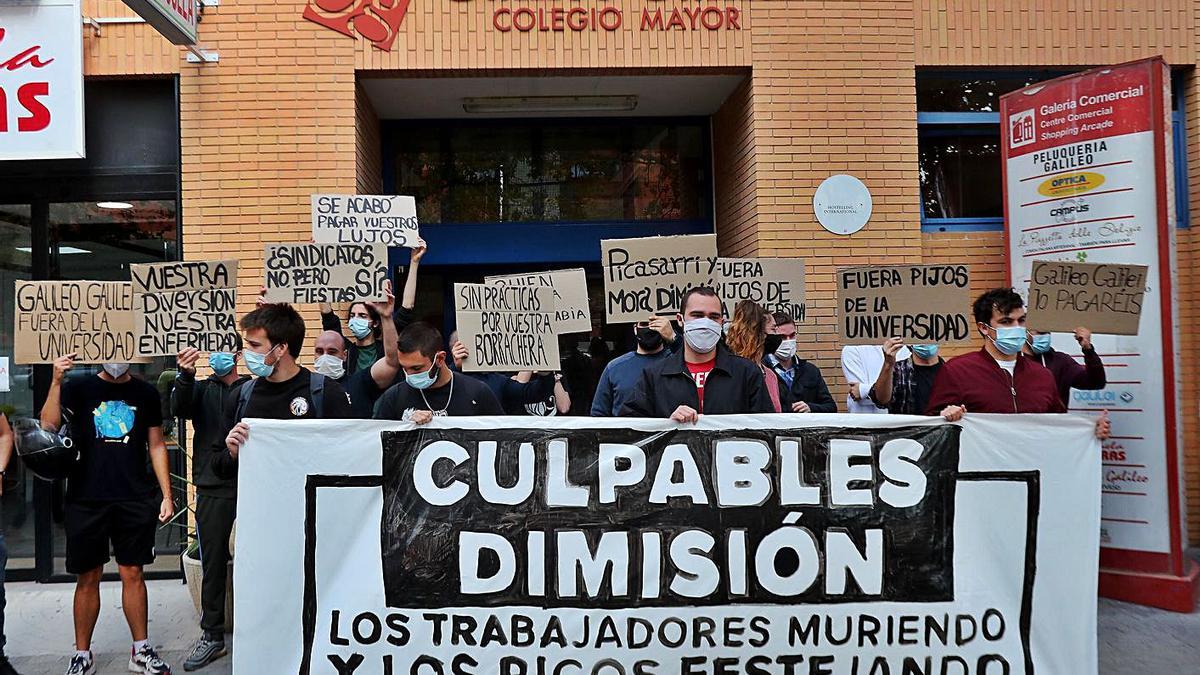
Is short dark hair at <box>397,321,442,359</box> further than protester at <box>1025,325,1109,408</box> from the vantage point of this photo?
No

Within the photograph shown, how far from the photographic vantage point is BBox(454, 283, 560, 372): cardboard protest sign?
5.29 m

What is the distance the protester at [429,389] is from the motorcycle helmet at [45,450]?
5.84 ft

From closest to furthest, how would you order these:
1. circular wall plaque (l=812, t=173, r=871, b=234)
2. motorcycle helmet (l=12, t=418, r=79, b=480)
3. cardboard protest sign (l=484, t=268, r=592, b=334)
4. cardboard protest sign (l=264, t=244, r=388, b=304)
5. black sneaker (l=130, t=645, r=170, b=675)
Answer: motorcycle helmet (l=12, t=418, r=79, b=480), black sneaker (l=130, t=645, r=170, b=675), cardboard protest sign (l=264, t=244, r=388, b=304), cardboard protest sign (l=484, t=268, r=592, b=334), circular wall plaque (l=812, t=173, r=871, b=234)

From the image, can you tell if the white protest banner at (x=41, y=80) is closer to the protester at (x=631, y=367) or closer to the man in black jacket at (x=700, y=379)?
the protester at (x=631, y=367)

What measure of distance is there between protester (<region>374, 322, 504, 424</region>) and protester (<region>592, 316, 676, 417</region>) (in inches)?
31.2

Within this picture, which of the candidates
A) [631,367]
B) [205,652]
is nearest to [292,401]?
[205,652]

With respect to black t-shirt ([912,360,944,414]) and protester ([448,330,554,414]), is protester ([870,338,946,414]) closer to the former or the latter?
black t-shirt ([912,360,944,414])

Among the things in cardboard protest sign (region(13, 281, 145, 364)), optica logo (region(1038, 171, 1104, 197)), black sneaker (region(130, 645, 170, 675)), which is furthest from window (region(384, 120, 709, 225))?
black sneaker (region(130, 645, 170, 675))

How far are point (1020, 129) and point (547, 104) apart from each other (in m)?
4.04

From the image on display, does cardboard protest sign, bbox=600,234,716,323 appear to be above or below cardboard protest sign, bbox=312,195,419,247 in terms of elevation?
below

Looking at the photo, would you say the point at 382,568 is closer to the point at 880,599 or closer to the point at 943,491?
the point at 880,599

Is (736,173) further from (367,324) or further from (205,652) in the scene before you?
(205,652)

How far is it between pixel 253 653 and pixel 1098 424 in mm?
4098

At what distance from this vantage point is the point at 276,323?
16.0ft
